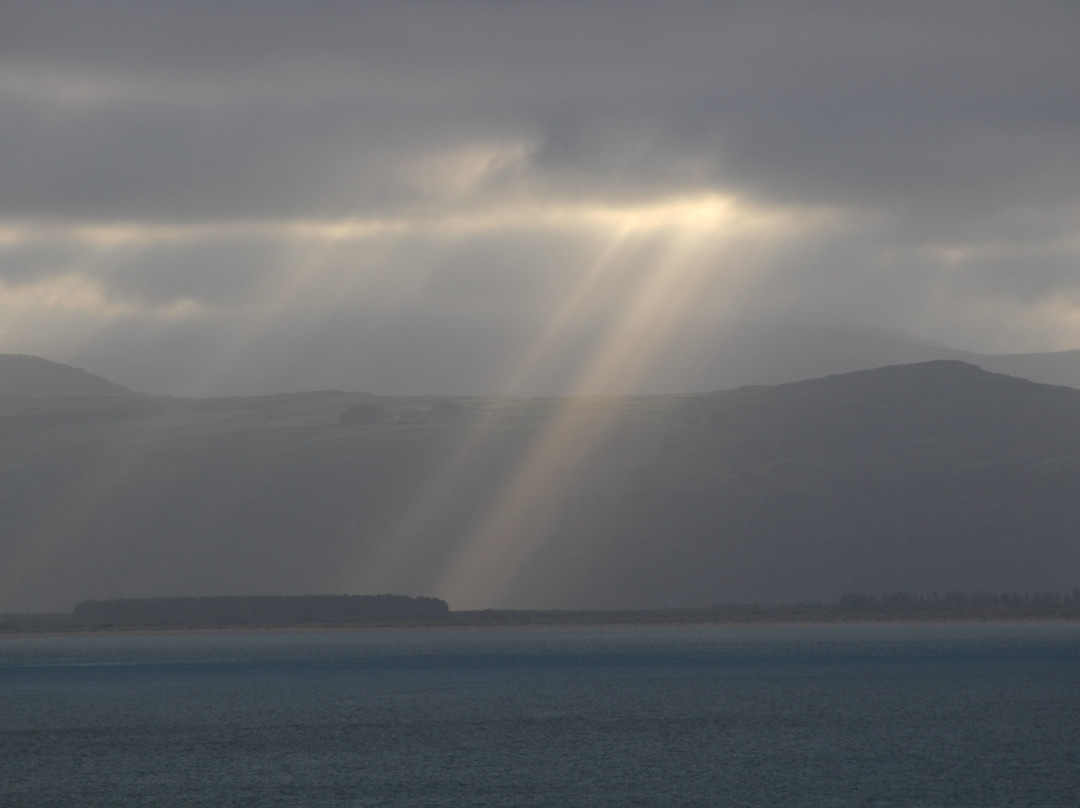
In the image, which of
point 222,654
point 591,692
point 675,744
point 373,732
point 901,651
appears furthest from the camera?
point 222,654

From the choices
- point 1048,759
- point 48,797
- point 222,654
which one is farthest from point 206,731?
point 222,654

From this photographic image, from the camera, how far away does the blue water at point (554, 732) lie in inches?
2477

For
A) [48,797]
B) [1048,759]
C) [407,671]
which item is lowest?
[48,797]

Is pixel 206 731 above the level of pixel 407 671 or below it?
below

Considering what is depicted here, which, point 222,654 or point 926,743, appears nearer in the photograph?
point 926,743

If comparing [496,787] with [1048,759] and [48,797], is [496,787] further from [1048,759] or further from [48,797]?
[1048,759]

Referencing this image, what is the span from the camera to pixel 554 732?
84125mm

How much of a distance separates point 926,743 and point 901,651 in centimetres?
8566

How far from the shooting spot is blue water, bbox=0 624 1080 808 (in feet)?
206

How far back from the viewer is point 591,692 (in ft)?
362

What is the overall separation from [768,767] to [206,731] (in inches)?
1528

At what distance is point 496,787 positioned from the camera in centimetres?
6378

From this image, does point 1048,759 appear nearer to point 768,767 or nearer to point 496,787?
point 768,767

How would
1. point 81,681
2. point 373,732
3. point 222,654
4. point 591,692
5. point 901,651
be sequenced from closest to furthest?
point 373,732 → point 591,692 → point 81,681 → point 901,651 → point 222,654
